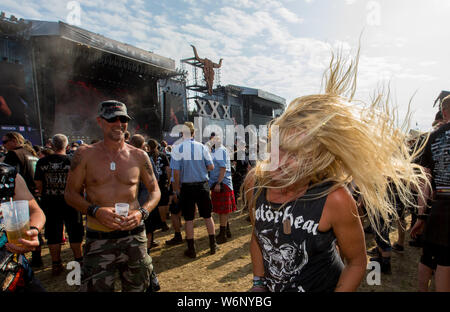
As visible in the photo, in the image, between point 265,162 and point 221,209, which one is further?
point 221,209

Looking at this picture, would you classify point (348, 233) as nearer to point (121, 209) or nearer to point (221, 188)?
point (121, 209)

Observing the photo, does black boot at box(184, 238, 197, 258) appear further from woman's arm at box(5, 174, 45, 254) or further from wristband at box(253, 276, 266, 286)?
wristband at box(253, 276, 266, 286)

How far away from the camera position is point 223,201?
5.75 meters

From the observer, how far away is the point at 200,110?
29.3m

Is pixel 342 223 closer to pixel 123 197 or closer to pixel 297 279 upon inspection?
pixel 297 279

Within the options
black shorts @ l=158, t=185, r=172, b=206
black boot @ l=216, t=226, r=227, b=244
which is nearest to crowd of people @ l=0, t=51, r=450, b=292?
black boot @ l=216, t=226, r=227, b=244

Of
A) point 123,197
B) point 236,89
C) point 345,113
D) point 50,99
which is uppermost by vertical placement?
point 236,89

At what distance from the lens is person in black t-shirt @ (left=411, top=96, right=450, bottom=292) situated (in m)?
2.39

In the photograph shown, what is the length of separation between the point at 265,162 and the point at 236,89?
36156 millimetres

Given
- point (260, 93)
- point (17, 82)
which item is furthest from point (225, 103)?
point (17, 82)

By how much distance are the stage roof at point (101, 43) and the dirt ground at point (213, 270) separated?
56.7 ft

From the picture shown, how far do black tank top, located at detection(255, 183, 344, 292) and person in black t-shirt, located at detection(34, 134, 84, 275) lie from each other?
162 inches

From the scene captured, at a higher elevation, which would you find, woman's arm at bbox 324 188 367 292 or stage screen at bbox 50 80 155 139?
stage screen at bbox 50 80 155 139
